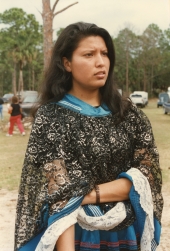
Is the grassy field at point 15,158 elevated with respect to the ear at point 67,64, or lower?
lower

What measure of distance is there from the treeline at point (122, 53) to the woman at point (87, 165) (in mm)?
36860

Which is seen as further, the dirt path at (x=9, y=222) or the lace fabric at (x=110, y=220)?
the dirt path at (x=9, y=222)

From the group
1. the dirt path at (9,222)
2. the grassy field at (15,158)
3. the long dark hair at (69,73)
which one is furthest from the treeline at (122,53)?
the long dark hair at (69,73)

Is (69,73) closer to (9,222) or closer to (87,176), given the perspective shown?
(87,176)

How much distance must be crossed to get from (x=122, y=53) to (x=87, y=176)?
47.9 m

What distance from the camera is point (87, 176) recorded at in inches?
65.7

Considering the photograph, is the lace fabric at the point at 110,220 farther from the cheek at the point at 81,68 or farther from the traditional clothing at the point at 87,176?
the cheek at the point at 81,68

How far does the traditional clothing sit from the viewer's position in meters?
1.62

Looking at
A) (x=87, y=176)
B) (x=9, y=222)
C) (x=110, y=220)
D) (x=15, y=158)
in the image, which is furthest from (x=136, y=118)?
(x=15, y=158)

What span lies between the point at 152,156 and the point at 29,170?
54 cm

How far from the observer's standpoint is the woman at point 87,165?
5.33 feet

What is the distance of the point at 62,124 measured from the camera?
170 cm

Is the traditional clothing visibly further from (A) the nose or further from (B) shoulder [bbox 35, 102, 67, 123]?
(A) the nose

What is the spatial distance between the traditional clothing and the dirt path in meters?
2.28
